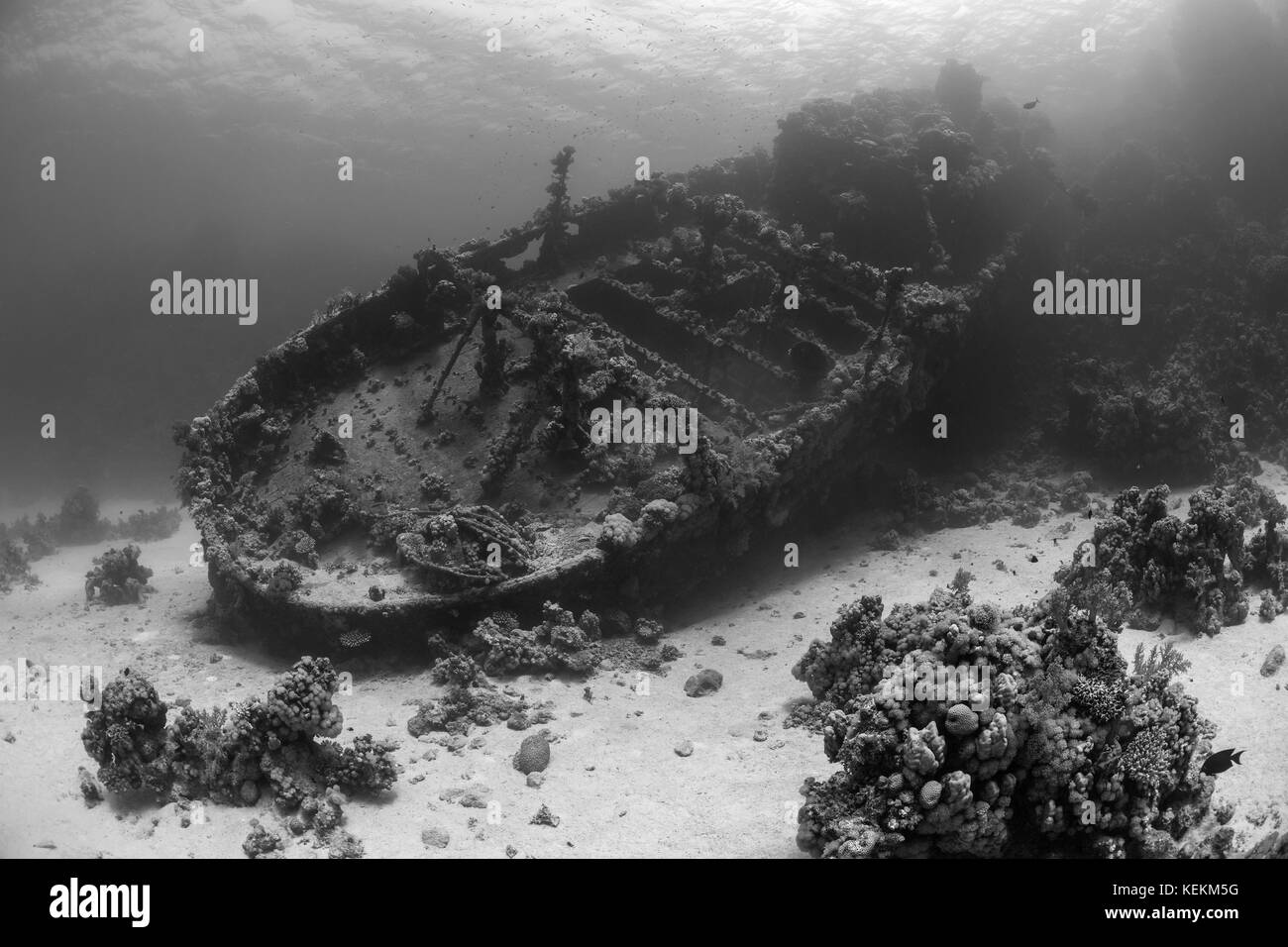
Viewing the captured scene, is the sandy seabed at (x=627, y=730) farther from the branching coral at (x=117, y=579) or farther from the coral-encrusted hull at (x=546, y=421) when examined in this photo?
the coral-encrusted hull at (x=546, y=421)

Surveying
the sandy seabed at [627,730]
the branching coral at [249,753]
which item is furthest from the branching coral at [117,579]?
the branching coral at [249,753]

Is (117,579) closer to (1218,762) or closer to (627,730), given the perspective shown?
(627,730)

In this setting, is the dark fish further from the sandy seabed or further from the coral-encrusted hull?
the coral-encrusted hull

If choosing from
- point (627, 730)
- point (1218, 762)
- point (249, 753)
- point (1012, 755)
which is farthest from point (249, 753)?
point (1218, 762)

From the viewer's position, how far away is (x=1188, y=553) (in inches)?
407

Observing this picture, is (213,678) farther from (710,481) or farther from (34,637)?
(710,481)

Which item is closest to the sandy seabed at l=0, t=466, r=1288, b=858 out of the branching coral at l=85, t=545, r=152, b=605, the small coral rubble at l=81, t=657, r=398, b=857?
the small coral rubble at l=81, t=657, r=398, b=857

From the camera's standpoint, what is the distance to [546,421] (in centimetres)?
1364

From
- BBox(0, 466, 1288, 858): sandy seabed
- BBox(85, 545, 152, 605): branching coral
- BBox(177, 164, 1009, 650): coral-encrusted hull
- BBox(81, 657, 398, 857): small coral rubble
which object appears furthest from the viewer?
BBox(85, 545, 152, 605): branching coral

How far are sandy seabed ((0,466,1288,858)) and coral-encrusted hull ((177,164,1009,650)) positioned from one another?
131 centimetres

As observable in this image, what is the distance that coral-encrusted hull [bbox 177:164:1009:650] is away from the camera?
11.4 meters

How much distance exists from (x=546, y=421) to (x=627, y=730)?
21.4 feet

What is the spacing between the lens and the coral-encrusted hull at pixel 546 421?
1136 centimetres
